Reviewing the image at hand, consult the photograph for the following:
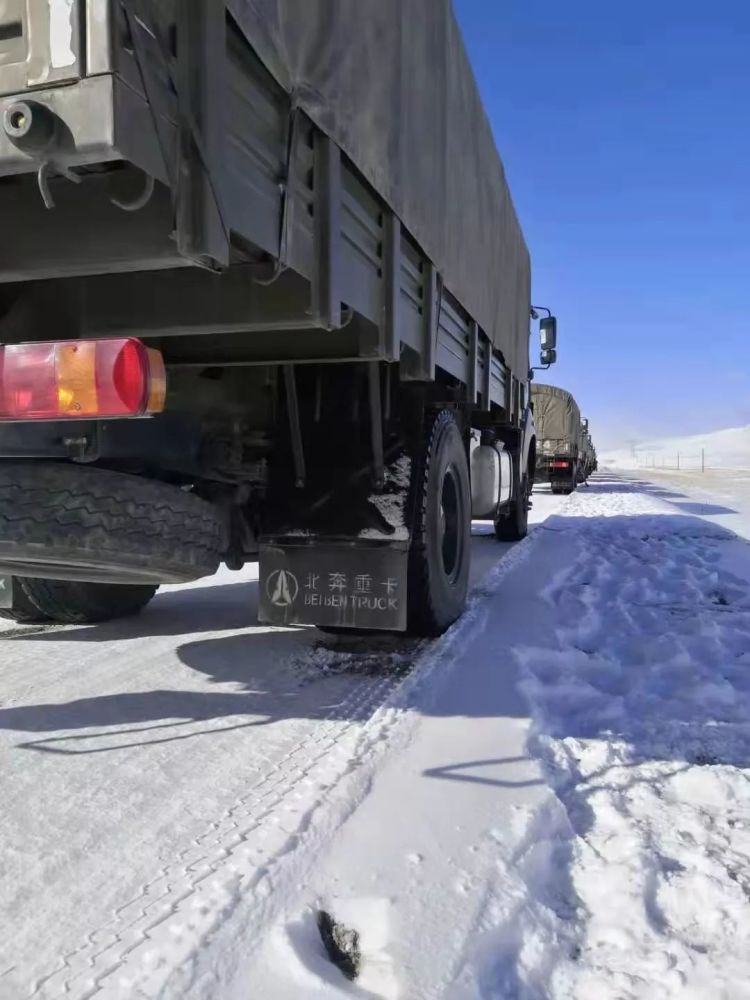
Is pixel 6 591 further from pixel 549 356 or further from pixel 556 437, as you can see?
pixel 556 437

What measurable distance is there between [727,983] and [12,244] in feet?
8.06

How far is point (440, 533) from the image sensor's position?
4.04 meters

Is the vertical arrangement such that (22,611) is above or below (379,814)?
above

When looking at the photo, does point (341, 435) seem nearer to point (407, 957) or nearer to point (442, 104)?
point (442, 104)

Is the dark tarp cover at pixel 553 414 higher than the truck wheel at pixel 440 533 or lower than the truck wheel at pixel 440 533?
higher

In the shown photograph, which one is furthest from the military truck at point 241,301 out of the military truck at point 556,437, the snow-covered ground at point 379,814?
the military truck at point 556,437

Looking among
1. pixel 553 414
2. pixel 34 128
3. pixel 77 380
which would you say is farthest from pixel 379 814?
pixel 553 414

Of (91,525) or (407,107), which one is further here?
(407,107)

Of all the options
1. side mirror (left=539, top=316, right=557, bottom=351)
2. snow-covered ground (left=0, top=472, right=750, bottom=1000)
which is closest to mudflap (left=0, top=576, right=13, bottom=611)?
snow-covered ground (left=0, top=472, right=750, bottom=1000)

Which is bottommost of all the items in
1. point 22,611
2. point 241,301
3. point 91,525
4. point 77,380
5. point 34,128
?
point 22,611

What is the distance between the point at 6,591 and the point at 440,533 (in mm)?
2557

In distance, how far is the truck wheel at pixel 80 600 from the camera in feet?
13.9

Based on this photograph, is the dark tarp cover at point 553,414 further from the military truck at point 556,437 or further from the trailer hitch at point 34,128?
the trailer hitch at point 34,128

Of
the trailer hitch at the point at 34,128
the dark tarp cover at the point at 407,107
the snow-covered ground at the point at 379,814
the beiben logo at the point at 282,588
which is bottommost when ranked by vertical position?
the snow-covered ground at the point at 379,814
